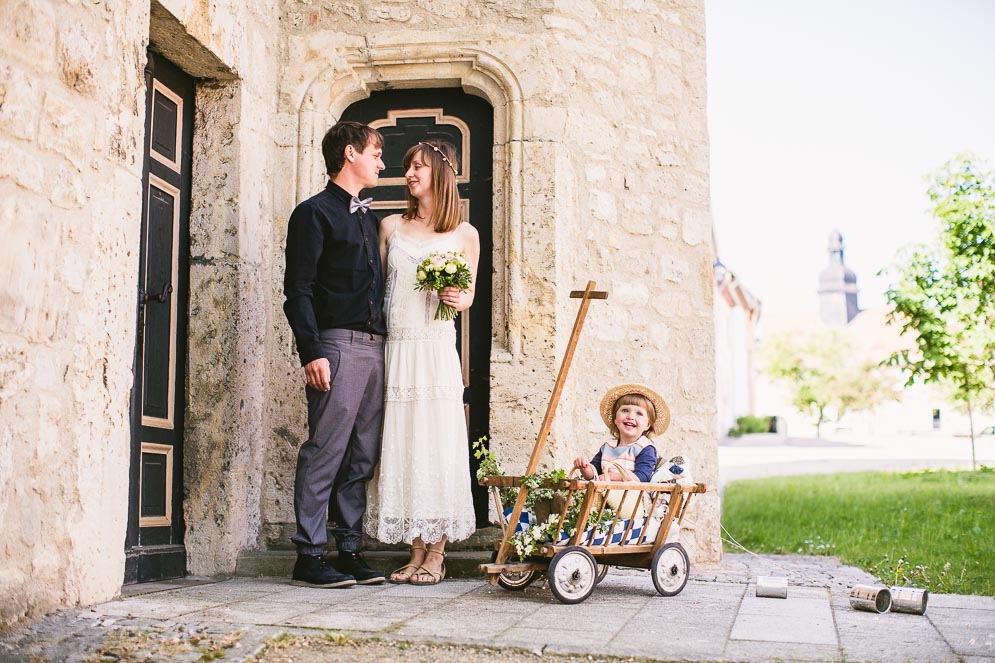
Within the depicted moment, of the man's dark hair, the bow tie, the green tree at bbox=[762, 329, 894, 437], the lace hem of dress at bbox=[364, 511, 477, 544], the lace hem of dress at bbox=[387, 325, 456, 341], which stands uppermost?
the green tree at bbox=[762, 329, 894, 437]

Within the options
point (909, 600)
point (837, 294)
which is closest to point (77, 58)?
point (909, 600)

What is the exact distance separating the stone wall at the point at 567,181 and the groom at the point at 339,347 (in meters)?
0.93

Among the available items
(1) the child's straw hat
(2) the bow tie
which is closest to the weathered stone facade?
(1) the child's straw hat

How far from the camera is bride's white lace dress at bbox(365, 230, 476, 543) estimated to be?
188 inches

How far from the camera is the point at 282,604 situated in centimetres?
405

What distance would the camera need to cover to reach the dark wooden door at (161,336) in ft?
15.8

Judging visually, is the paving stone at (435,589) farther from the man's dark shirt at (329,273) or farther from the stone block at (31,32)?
the stone block at (31,32)

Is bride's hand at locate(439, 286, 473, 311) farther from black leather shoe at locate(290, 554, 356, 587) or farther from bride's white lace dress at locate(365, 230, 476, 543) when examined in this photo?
black leather shoe at locate(290, 554, 356, 587)

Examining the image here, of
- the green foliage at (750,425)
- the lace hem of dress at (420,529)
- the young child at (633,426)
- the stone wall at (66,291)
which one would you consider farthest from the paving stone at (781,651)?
the green foliage at (750,425)

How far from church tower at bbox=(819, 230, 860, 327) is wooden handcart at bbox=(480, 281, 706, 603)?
337 ft

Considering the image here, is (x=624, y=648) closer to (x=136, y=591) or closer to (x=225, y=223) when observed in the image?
(x=136, y=591)

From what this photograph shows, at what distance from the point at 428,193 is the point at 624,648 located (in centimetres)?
253

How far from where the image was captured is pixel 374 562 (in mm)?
5297

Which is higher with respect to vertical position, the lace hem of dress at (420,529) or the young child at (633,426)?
the young child at (633,426)
